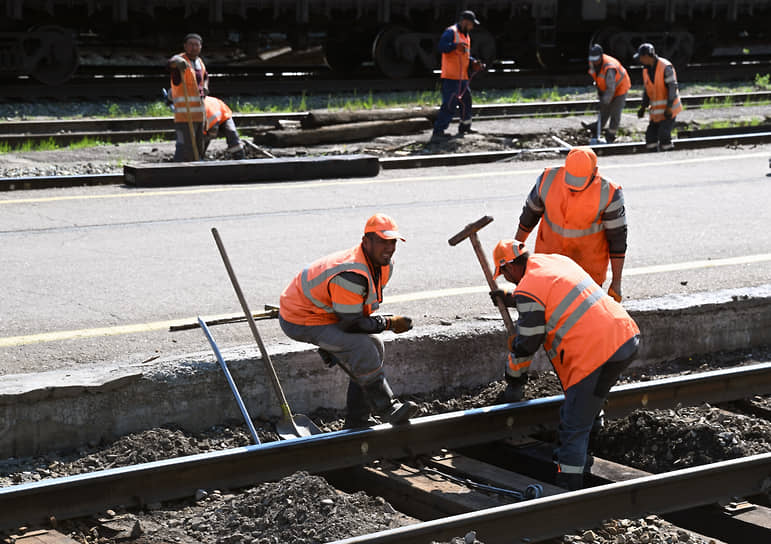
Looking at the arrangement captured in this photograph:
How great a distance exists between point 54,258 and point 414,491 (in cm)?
500

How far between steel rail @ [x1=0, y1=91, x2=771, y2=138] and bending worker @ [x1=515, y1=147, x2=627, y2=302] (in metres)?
9.51

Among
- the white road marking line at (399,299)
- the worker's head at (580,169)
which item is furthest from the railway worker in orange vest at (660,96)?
the worker's head at (580,169)

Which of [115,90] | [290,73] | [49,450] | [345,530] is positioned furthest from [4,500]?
[290,73]

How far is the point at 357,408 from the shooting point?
251 inches

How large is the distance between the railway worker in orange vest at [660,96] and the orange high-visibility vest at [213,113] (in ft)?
20.5

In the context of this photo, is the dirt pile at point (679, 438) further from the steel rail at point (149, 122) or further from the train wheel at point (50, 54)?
the train wheel at point (50, 54)

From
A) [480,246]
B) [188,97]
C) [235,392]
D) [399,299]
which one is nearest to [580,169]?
[480,246]

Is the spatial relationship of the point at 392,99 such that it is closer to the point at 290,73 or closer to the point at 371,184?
the point at 290,73

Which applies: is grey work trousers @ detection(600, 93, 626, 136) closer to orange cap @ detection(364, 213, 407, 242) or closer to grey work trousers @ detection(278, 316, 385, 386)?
grey work trousers @ detection(278, 316, 385, 386)

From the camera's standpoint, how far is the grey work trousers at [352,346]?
606cm

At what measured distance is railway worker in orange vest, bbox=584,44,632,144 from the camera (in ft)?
55.2

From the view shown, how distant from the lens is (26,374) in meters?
6.41

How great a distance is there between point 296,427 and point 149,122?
37.0ft

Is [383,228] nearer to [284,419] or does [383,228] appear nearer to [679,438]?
[284,419]
